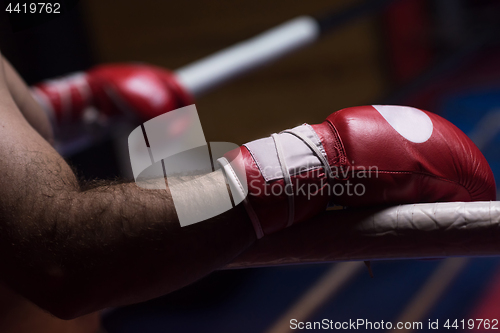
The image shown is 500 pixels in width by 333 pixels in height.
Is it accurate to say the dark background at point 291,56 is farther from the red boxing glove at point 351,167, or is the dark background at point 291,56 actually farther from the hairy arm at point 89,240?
the hairy arm at point 89,240

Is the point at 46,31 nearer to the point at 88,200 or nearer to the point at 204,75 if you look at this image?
the point at 204,75

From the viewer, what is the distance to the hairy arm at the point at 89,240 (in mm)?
381

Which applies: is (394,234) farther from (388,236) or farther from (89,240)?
(89,240)

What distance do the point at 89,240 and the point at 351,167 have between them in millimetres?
263

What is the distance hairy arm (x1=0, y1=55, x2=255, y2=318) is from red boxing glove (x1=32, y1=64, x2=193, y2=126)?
1.99 feet

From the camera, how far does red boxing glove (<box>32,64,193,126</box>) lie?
1.00 m

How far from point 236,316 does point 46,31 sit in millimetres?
1383

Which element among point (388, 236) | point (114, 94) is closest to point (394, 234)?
point (388, 236)

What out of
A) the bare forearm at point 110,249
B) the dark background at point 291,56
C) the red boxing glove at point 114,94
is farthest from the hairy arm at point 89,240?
the dark background at point 291,56

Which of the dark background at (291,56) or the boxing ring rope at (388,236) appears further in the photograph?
the dark background at (291,56)

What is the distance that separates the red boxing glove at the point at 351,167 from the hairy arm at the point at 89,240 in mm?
50

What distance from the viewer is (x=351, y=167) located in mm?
427

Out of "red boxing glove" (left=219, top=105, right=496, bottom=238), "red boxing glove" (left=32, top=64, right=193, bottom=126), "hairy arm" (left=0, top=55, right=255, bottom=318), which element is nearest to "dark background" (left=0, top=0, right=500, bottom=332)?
"red boxing glove" (left=32, top=64, right=193, bottom=126)

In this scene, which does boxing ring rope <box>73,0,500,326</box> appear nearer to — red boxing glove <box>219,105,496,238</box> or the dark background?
red boxing glove <box>219,105,496,238</box>
